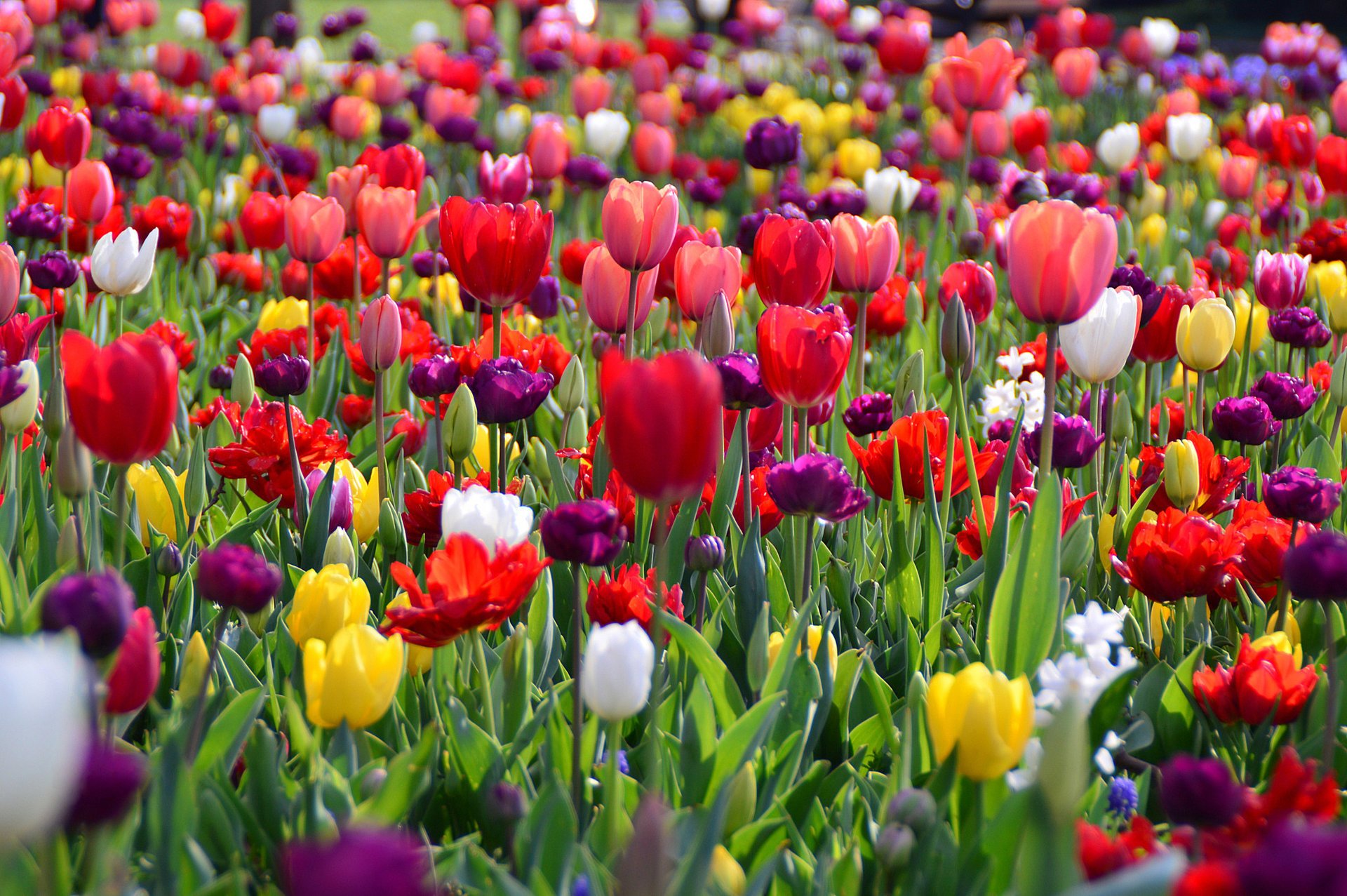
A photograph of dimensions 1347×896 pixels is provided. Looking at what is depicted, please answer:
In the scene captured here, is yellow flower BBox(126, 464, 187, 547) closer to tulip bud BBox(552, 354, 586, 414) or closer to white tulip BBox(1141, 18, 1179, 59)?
tulip bud BBox(552, 354, 586, 414)

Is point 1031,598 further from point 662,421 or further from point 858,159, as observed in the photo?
point 858,159

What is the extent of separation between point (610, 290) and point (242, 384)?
0.72 m

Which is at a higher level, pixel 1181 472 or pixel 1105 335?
pixel 1105 335

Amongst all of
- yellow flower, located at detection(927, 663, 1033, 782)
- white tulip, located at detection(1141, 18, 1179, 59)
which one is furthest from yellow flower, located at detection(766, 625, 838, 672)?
white tulip, located at detection(1141, 18, 1179, 59)

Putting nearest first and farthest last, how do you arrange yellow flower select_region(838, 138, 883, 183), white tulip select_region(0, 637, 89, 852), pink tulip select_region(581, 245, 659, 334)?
white tulip select_region(0, 637, 89, 852) → pink tulip select_region(581, 245, 659, 334) → yellow flower select_region(838, 138, 883, 183)

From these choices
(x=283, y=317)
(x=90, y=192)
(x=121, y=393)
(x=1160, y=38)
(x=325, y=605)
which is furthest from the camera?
(x=1160, y=38)

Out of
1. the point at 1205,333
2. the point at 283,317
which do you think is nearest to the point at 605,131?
the point at 283,317

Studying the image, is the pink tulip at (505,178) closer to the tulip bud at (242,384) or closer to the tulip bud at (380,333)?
the tulip bud at (242,384)

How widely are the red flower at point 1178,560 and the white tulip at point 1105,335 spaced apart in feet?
1.06

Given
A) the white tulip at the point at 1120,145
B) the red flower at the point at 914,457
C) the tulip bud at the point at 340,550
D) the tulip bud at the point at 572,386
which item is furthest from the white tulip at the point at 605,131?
the tulip bud at the point at 340,550

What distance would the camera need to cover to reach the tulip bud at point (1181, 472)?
1.80 metres

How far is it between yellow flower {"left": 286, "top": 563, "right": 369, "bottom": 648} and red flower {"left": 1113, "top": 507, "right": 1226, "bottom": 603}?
34.6 inches

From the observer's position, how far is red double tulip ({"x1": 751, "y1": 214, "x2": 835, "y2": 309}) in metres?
1.96

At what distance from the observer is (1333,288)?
3.01m
